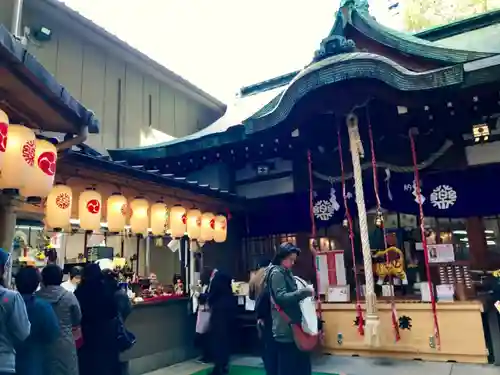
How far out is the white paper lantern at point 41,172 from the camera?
454 centimetres

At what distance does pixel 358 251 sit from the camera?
352 inches

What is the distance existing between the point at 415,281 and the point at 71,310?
6.93m

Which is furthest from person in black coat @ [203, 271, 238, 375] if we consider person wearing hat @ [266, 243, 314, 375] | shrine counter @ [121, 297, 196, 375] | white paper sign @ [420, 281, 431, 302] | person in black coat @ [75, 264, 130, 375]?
white paper sign @ [420, 281, 431, 302]

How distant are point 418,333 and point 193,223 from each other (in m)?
5.17

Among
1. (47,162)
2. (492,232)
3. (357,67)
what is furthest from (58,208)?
(492,232)

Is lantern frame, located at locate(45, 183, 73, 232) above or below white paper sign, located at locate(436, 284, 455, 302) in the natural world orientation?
above

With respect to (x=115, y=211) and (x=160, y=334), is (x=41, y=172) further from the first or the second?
(x=160, y=334)

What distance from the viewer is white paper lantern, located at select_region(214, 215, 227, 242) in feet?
30.9

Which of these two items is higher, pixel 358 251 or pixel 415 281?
pixel 358 251

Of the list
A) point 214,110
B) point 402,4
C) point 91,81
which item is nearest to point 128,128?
point 91,81

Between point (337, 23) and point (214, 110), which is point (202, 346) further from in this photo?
point (214, 110)

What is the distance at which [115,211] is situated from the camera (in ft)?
23.6

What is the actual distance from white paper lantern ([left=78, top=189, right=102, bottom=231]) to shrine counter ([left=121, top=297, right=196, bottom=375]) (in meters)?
1.94

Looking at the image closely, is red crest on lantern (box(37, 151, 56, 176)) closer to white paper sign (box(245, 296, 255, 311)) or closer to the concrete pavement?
the concrete pavement
